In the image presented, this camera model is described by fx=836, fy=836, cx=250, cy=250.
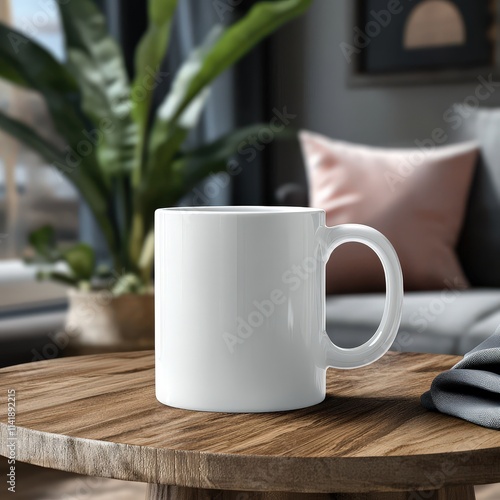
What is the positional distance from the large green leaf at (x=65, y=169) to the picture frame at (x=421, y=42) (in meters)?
1.26

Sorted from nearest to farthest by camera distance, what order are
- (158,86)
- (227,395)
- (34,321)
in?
(227,395)
(34,321)
(158,86)

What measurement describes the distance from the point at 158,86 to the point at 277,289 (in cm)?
253

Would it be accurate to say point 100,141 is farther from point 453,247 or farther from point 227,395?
point 227,395

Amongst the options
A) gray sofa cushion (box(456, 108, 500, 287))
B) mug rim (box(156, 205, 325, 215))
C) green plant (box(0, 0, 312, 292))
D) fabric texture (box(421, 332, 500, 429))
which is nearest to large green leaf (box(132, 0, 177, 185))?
green plant (box(0, 0, 312, 292))

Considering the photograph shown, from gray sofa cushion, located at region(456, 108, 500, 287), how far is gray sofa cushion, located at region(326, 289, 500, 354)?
9.5 inches

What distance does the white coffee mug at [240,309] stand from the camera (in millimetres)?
613

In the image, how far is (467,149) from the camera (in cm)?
239

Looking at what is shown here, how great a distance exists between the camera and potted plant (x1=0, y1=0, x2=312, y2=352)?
2350mm

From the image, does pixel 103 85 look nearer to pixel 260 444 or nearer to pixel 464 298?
pixel 464 298

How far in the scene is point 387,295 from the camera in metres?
0.66

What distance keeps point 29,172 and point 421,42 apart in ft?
4.90

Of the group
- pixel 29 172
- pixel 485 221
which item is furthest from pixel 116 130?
pixel 485 221

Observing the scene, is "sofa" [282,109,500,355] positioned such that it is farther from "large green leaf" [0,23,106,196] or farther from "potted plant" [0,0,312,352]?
"large green leaf" [0,23,106,196]

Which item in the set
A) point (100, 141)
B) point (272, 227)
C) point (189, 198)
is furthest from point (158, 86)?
point (272, 227)
